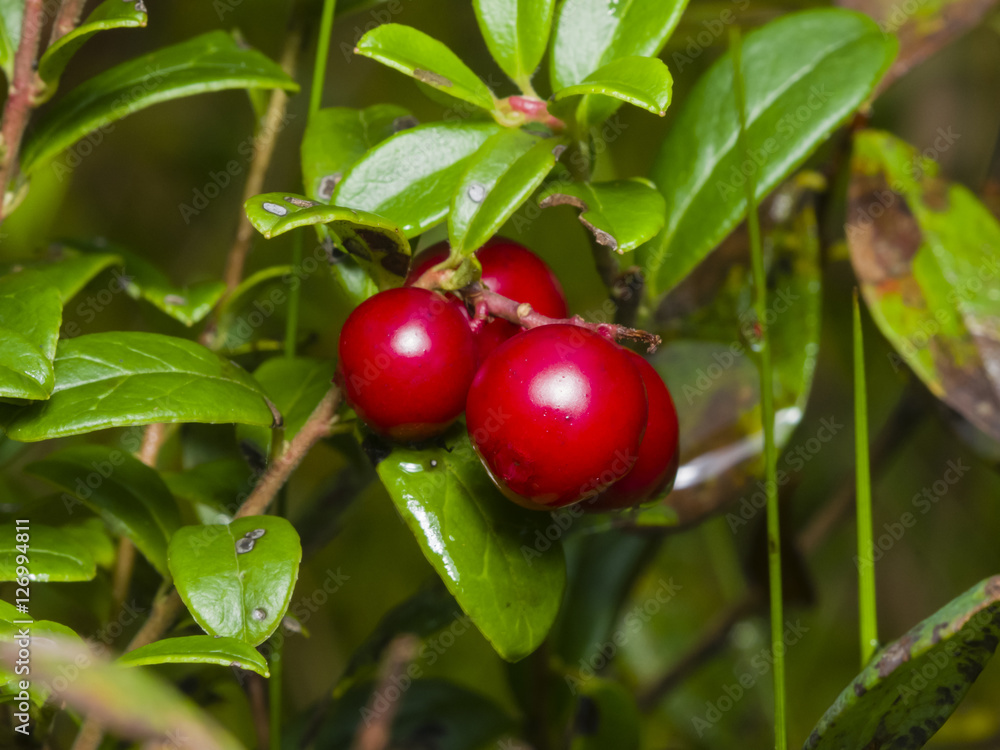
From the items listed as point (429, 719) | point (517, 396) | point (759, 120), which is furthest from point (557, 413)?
point (429, 719)

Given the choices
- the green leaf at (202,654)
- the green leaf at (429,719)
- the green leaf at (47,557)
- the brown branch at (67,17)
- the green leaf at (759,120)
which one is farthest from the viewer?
the green leaf at (429,719)

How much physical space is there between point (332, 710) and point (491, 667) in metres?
0.70

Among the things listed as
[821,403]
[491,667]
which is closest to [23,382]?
[491,667]

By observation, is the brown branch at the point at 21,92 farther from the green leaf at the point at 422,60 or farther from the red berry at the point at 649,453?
the red berry at the point at 649,453

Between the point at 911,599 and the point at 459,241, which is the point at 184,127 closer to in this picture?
the point at 459,241

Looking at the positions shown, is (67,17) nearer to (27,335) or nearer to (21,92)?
(21,92)

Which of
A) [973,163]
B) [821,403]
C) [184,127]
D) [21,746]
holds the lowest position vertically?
[821,403]

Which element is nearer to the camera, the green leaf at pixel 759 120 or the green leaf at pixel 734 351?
the green leaf at pixel 759 120

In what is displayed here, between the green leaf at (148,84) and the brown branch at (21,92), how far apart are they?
14 mm

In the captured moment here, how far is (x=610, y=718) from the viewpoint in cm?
98

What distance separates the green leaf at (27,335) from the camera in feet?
1.78

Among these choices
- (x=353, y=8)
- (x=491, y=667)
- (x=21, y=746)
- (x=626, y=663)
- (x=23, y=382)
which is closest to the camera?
(x=23, y=382)

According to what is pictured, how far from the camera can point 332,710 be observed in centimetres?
108

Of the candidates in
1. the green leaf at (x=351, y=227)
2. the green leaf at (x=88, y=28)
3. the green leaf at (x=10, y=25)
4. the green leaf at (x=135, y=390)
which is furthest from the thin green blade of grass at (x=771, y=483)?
the green leaf at (x=10, y=25)
